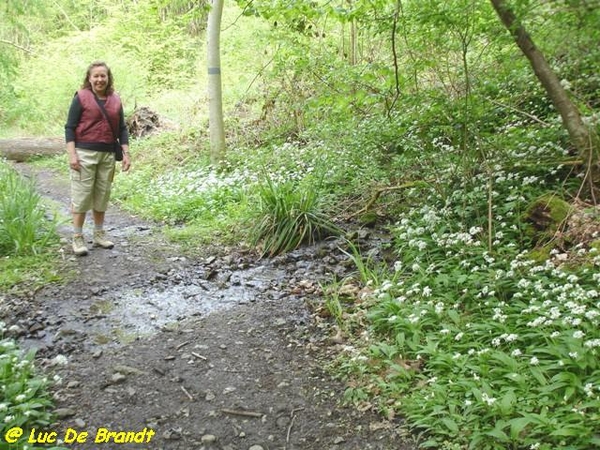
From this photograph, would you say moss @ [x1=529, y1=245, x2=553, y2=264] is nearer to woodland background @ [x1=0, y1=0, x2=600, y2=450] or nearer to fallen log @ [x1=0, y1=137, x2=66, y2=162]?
woodland background @ [x1=0, y1=0, x2=600, y2=450]

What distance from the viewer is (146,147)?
474 inches

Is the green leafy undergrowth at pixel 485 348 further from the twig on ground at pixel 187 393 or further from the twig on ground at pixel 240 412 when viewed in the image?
the twig on ground at pixel 187 393

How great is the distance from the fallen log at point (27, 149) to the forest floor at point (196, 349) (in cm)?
884

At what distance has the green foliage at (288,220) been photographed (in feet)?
19.8

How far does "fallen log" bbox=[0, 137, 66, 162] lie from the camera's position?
13711 millimetres

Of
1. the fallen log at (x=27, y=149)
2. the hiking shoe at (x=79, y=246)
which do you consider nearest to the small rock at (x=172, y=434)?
the hiking shoe at (x=79, y=246)

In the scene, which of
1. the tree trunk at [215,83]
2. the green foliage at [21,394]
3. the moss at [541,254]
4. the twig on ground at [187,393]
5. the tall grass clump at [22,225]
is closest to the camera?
the green foliage at [21,394]

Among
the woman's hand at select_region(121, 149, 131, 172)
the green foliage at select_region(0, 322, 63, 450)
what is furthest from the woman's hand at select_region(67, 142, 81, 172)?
the green foliage at select_region(0, 322, 63, 450)

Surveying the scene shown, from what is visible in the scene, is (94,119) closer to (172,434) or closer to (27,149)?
(172,434)

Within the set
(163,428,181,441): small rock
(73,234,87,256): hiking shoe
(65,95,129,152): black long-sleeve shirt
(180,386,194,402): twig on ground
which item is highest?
(65,95,129,152): black long-sleeve shirt

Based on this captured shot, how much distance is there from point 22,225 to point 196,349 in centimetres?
325

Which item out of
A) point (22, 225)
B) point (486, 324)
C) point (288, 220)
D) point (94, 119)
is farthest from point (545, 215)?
point (22, 225)

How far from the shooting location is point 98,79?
18.4 ft

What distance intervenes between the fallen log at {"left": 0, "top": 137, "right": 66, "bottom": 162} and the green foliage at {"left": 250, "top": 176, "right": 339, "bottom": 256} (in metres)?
9.85
